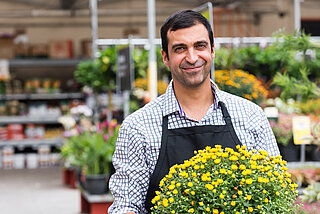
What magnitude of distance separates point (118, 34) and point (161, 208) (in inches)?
493

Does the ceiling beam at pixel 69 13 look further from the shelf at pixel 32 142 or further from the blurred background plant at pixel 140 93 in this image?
the blurred background plant at pixel 140 93

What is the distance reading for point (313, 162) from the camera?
15.4 ft

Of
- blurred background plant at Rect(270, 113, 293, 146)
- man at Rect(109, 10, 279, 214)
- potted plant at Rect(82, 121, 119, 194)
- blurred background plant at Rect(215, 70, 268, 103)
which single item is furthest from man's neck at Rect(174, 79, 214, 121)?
potted plant at Rect(82, 121, 119, 194)

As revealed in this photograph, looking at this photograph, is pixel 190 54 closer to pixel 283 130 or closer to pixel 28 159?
pixel 283 130

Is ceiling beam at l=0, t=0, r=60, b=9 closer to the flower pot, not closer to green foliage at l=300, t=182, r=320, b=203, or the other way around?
the flower pot

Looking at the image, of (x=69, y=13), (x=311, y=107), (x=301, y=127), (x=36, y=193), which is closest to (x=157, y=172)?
(x=301, y=127)

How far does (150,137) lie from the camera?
1.68m

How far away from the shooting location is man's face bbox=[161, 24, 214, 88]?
1.65m

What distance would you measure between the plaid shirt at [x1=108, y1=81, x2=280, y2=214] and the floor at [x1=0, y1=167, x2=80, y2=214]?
475 centimetres

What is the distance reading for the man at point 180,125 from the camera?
165cm

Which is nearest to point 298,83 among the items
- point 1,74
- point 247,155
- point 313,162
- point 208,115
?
point 313,162

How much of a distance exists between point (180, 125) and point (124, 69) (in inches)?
142

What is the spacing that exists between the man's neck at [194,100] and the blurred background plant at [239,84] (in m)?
2.80

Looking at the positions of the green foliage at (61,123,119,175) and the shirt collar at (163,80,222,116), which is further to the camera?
the green foliage at (61,123,119,175)
